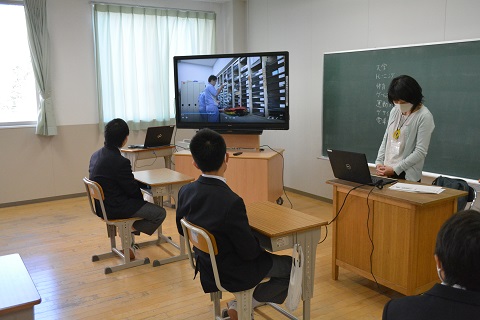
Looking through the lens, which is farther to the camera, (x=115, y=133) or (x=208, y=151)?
(x=115, y=133)

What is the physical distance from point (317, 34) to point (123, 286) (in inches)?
159

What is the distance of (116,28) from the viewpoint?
6.62 m

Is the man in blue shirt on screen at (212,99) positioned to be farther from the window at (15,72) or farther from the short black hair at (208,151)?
the short black hair at (208,151)

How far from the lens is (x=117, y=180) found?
3713mm

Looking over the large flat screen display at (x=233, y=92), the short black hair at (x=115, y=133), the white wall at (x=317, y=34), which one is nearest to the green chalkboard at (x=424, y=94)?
the white wall at (x=317, y=34)

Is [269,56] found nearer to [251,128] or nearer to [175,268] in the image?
[251,128]

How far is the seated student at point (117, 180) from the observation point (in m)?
3.70

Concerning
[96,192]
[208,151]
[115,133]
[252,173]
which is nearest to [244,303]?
[208,151]

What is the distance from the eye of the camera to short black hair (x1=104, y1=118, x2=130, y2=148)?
12.1ft

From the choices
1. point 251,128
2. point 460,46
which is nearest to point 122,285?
point 251,128

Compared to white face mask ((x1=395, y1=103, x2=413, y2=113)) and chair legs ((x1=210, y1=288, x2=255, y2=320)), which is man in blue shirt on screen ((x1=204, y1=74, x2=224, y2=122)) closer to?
white face mask ((x1=395, y1=103, x2=413, y2=113))

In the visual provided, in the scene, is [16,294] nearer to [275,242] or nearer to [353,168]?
[275,242]

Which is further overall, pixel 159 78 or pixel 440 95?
pixel 159 78

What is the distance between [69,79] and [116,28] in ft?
3.33
